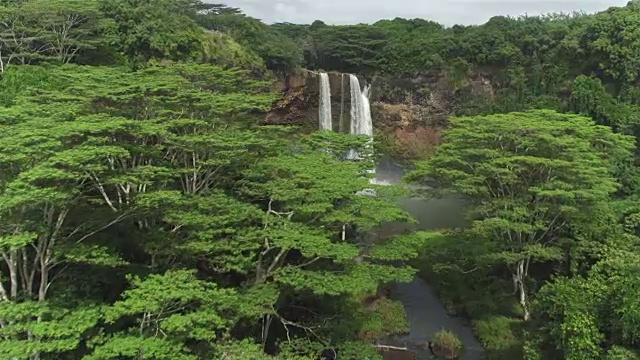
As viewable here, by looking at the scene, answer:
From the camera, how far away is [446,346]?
15828 millimetres

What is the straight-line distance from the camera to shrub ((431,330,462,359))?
1572 centimetres

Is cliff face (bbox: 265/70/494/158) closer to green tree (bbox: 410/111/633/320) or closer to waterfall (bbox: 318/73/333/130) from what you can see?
waterfall (bbox: 318/73/333/130)

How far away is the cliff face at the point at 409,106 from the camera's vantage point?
33625 millimetres

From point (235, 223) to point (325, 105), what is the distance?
21332mm

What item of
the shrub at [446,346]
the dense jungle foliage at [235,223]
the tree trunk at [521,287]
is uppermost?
the dense jungle foliage at [235,223]

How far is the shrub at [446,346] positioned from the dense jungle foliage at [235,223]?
97cm

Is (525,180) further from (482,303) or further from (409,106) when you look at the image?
(409,106)

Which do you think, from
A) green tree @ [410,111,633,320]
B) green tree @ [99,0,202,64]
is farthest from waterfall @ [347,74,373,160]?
green tree @ [410,111,633,320]

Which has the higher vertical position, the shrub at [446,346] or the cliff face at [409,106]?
the cliff face at [409,106]

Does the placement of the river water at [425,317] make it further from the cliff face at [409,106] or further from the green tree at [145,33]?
the green tree at [145,33]

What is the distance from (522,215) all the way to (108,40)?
1904 cm

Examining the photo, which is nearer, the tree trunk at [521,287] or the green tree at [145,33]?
the tree trunk at [521,287]

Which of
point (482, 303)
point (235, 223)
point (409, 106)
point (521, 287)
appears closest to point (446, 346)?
point (482, 303)

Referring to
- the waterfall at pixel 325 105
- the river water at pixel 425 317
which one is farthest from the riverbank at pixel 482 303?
the waterfall at pixel 325 105
